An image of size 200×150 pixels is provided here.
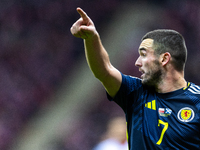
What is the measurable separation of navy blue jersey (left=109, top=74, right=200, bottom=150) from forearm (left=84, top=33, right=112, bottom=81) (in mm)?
202

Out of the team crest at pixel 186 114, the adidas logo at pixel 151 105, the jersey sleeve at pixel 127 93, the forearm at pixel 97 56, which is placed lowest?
the team crest at pixel 186 114

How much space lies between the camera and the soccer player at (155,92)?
1.72m

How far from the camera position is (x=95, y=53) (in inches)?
68.1

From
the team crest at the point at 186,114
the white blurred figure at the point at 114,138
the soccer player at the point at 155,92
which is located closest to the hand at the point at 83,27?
the soccer player at the point at 155,92

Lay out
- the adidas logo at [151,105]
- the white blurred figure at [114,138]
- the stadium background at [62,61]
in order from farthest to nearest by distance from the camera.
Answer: the stadium background at [62,61], the white blurred figure at [114,138], the adidas logo at [151,105]

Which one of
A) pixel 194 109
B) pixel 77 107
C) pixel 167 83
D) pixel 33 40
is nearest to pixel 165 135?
pixel 194 109

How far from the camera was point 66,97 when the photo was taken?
707 centimetres

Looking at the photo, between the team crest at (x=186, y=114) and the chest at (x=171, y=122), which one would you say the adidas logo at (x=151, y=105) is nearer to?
the chest at (x=171, y=122)

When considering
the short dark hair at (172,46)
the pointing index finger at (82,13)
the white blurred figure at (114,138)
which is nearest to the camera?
the pointing index finger at (82,13)

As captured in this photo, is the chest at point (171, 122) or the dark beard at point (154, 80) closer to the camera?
the chest at point (171, 122)

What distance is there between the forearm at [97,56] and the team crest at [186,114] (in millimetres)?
587

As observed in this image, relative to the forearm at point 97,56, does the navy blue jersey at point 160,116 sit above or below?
below

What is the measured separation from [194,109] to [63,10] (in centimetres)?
588

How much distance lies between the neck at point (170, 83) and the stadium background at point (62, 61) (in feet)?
15.5
